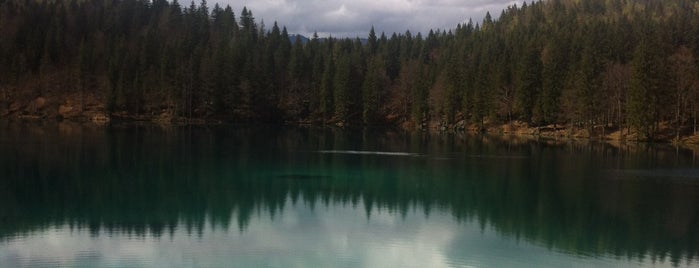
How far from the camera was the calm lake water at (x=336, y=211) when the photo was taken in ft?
64.9

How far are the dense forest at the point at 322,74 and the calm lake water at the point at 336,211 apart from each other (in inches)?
1627

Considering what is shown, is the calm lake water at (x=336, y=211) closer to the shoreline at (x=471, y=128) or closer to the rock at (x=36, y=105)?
the shoreline at (x=471, y=128)

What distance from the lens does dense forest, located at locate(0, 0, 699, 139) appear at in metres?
88.0

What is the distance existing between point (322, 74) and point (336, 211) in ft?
344

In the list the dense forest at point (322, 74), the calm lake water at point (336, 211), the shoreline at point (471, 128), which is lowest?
the calm lake water at point (336, 211)

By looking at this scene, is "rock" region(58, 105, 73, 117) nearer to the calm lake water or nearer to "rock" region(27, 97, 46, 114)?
"rock" region(27, 97, 46, 114)

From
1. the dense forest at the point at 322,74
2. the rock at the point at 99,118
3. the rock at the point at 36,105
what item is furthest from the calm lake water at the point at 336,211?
the rock at the point at 36,105

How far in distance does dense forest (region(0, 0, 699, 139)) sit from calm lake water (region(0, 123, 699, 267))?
136 ft

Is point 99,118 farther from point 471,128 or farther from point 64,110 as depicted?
point 471,128

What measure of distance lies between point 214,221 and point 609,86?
74.9 m

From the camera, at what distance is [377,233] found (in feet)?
76.5

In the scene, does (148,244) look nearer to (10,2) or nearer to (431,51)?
(431,51)

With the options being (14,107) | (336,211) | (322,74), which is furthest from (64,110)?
(336,211)

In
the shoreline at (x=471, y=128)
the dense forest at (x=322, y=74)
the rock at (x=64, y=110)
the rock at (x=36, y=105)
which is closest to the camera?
the shoreline at (x=471, y=128)
